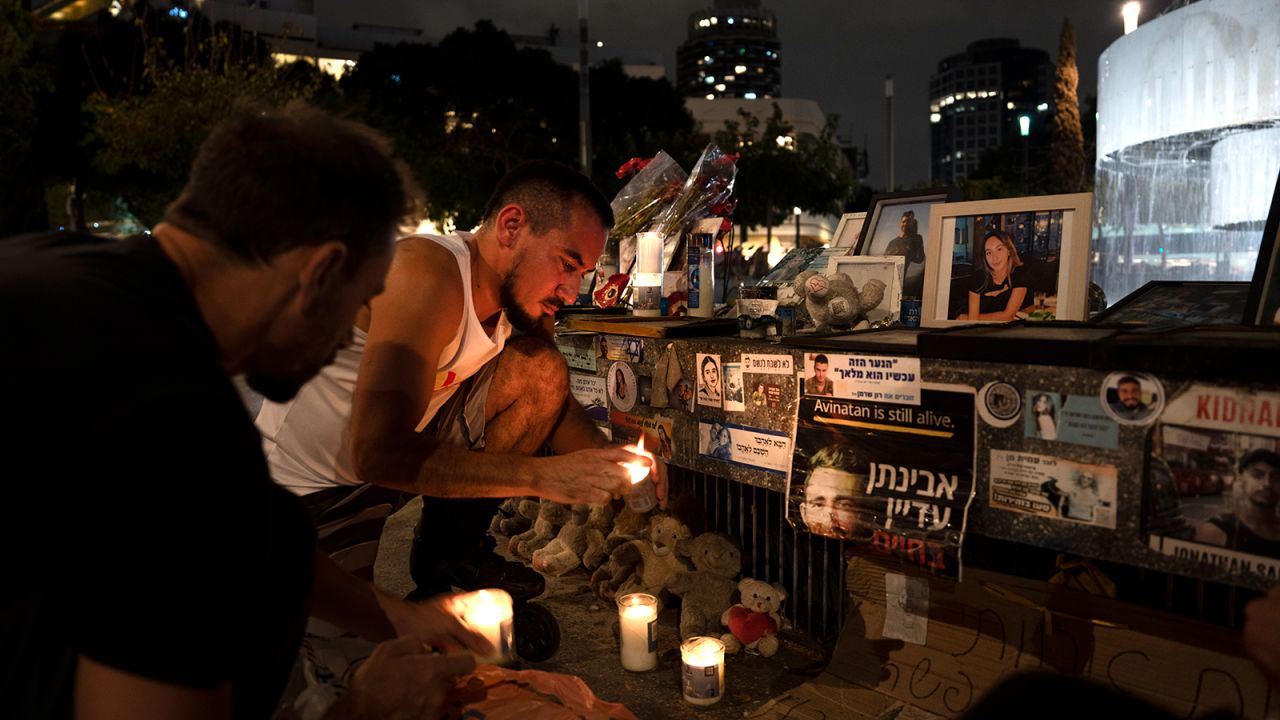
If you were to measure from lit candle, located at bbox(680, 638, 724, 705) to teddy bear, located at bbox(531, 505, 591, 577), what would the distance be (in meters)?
1.24

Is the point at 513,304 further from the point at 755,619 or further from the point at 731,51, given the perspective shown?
the point at 731,51

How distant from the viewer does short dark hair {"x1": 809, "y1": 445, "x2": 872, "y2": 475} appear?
256cm

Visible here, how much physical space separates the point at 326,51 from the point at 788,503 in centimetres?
5968

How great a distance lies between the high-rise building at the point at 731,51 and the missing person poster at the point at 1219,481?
167548 mm

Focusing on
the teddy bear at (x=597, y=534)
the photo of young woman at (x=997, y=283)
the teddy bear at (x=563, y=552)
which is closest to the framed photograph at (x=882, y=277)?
the photo of young woman at (x=997, y=283)

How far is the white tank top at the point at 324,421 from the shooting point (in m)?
2.83

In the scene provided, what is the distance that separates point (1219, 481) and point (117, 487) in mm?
2023

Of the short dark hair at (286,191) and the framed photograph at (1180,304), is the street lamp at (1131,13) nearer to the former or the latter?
the framed photograph at (1180,304)

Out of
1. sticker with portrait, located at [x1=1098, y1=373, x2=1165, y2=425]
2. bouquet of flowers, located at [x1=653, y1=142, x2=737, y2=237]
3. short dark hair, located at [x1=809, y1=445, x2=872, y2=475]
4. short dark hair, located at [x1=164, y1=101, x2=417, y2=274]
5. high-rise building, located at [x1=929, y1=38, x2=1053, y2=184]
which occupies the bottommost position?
short dark hair, located at [x1=809, y1=445, x2=872, y2=475]

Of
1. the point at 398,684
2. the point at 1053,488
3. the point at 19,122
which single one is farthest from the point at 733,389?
the point at 19,122

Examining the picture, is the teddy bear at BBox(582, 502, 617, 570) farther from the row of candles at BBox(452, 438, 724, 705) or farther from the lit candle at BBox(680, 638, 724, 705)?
the lit candle at BBox(680, 638, 724, 705)

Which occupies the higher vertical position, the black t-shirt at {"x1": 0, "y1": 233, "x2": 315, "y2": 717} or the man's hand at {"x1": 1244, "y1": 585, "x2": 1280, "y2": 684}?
the black t-shirt at {"x1": 0, "y1": 233, "x2": 315, "y2": 717}

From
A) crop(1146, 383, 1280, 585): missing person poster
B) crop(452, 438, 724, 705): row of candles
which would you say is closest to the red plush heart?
crop(452, 438, 724, 705): row of candles

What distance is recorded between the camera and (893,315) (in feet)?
10.7
